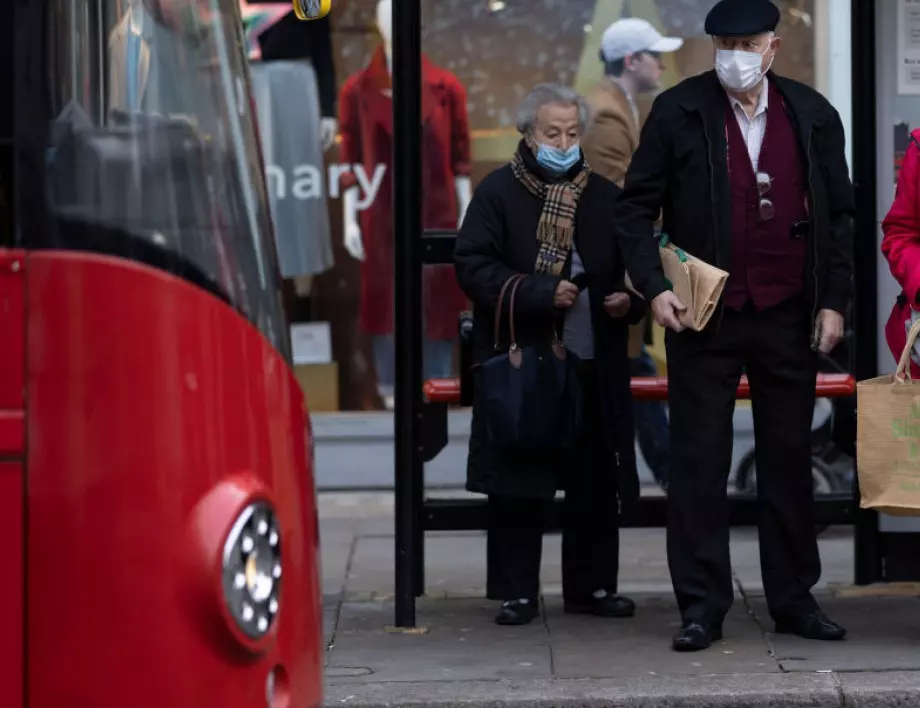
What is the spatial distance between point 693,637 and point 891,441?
825mm

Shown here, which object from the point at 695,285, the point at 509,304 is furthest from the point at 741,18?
the point at 509,304

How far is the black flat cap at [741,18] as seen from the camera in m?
5.55

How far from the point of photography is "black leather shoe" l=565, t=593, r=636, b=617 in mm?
6230

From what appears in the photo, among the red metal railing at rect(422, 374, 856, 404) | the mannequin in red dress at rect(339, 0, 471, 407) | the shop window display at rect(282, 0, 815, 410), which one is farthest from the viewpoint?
the mannequin in red dress at rect(339, 0, 471, 407)

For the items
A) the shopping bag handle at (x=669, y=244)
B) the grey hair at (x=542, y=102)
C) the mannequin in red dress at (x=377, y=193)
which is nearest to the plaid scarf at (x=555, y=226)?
the grey hair at (x=542, y=102)

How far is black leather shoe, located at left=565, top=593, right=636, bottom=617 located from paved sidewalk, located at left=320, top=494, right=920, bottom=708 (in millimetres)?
46

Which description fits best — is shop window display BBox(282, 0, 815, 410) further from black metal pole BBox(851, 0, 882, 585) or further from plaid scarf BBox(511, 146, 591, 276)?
plaid scarf BBox(511, 146, 591, 276)

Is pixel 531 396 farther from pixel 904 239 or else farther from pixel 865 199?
pixel 865 199

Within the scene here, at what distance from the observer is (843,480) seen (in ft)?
22.0

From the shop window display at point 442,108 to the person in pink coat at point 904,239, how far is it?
1.07 m

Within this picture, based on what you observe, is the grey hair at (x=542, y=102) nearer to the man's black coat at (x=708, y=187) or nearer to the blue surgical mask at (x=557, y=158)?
the blue surgical mask at (x=557, y=158)

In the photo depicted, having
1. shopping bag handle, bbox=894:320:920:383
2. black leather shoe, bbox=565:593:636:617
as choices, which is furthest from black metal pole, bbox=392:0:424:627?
shopping bag handle, bbox=894:320:920:383

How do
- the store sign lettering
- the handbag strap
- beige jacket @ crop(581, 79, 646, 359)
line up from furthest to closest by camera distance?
the store sign lettering
beige jacket @ crop(581, 79, 646, 359)
the handbag strap

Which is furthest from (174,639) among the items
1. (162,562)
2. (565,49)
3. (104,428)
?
(565,49)
